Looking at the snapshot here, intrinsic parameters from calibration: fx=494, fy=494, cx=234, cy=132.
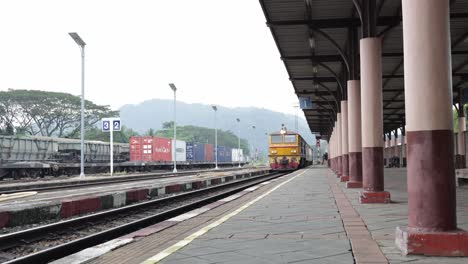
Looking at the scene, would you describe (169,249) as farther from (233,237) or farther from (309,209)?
(309,209)

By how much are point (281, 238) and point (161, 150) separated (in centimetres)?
4691

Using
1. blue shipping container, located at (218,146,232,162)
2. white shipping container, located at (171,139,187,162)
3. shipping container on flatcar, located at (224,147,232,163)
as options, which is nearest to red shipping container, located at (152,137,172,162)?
white shipping container, located at (171,139,187,162)

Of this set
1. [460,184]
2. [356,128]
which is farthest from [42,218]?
[460,184]

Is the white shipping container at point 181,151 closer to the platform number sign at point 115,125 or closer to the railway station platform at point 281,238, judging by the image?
the platform number sign at point 115,125

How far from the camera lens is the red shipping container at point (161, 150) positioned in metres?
50.8

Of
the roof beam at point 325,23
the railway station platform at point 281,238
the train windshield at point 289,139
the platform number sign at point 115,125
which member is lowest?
the railway station platform at point 281,238

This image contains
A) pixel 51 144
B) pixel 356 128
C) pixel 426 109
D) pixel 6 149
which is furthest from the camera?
pixel 51 144

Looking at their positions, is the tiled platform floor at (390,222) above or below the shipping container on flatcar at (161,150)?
below

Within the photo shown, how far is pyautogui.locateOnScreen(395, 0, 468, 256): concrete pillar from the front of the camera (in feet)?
17.4

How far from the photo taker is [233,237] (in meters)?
6.79

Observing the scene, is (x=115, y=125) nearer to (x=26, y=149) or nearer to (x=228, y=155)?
(x=26, y=149)

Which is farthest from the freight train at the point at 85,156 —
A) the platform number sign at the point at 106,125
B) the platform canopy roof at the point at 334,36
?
the platform canopy roof at the point at 334,36

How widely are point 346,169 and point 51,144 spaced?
2424cm

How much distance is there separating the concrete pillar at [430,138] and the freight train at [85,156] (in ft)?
95.9
